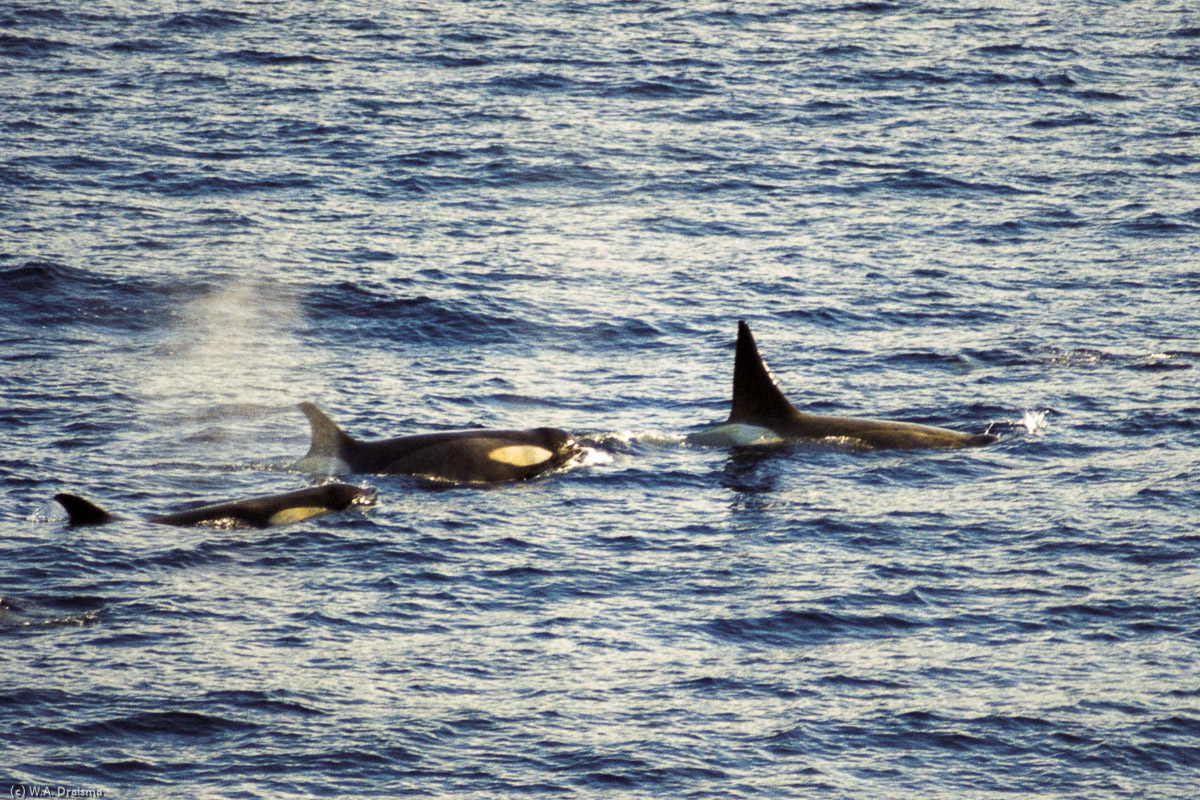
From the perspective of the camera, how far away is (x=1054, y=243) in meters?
30.1

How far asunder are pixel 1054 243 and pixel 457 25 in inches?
898

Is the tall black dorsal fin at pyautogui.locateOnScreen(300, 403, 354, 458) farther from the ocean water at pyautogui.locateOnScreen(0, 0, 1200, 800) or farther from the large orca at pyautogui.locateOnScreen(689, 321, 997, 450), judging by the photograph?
the large orca at pyautogui.locateOnScreen(689, 321, 997, 450)

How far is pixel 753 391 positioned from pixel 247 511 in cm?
678

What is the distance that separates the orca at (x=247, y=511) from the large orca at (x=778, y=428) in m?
5.36

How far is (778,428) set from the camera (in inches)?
788

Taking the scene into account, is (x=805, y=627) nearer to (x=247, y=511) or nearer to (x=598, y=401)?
(x=247, y=511)

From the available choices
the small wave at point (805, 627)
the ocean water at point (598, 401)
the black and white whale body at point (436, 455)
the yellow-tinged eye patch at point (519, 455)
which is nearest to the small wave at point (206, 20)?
the ocean water at point (598, 401)

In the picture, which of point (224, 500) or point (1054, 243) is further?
point (1054, 243)

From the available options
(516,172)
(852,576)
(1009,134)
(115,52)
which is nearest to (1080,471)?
(852,576)

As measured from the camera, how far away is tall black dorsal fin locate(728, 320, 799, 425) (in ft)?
65.1

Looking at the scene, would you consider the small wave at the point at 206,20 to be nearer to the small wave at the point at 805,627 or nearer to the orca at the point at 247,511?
the orca at the point at 247,511

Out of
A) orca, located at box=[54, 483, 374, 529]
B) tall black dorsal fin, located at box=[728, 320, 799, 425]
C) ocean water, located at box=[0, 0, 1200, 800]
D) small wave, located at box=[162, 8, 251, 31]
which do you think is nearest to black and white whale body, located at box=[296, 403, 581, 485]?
ocean water, located at box=[0, 0, 1200, 800]

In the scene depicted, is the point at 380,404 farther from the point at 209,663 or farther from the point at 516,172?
the point at 516,172

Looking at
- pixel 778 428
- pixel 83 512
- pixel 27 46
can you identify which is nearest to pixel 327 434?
pixel 83 512
